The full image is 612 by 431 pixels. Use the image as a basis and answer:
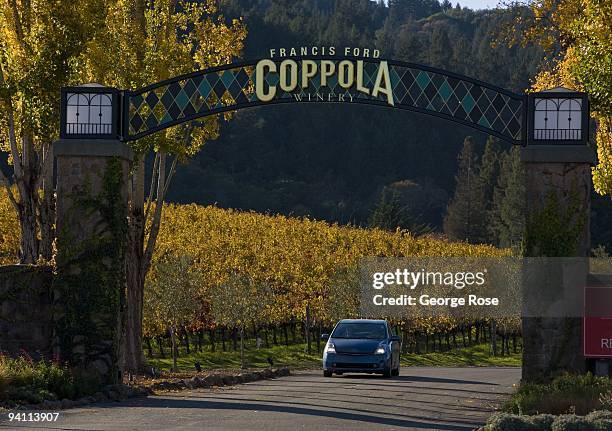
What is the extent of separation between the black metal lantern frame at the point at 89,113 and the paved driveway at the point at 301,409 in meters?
5.38

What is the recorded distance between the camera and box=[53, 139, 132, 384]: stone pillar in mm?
22672

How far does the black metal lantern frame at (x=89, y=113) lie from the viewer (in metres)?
23.1

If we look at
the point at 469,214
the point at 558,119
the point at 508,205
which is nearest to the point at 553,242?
the point at 558,119

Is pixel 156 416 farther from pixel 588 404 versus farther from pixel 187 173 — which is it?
pixel 187 173

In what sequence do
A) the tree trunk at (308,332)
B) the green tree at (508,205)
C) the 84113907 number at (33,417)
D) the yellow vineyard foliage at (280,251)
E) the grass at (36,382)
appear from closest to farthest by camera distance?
the 84113907 number at (33,417) → the grass at (36,382) → the tree trunk at (308,332) → the yellow vineyard foliage at (280,251) → the green tree at (508,205)

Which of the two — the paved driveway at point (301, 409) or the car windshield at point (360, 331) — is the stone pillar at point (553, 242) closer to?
the paved driveway at point (301, 409)

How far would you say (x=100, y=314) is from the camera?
22.7 m

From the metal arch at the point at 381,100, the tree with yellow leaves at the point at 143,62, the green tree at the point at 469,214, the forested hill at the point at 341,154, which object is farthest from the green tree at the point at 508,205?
the metal arch at the point at 381,100

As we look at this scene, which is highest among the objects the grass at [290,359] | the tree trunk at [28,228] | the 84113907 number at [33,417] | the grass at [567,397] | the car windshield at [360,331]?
the tree trunk at [28,228]

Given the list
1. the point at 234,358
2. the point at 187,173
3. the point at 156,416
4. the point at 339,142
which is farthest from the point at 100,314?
the point at 339,142

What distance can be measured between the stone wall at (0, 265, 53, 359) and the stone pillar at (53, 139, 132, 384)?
0.54 metres

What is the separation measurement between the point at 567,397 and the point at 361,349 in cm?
1191

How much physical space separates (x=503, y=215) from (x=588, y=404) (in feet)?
367

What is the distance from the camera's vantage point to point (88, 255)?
22.8 m
